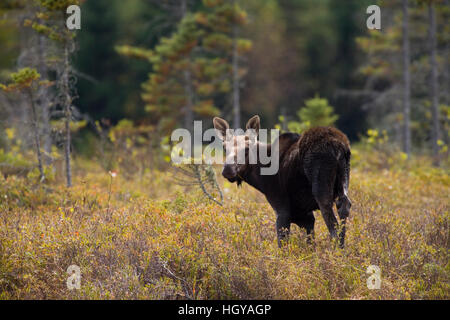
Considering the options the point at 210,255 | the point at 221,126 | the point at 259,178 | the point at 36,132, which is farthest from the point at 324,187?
the point at 36,132

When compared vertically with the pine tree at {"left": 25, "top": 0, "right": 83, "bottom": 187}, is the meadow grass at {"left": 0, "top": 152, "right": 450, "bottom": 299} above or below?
below

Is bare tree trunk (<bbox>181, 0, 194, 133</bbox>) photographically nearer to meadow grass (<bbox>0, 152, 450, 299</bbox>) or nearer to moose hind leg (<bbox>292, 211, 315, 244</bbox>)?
meadow grass (<bbox>0, 152, 450, 299</bbox>)

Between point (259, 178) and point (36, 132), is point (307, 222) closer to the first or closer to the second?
point (259, 178)

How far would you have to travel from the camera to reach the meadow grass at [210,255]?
5.39m

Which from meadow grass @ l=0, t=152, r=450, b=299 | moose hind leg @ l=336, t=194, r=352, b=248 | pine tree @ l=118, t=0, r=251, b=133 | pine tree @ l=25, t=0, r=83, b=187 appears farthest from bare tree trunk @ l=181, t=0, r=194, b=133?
moose hind leg @ l=336, t=194, r=352, b=248

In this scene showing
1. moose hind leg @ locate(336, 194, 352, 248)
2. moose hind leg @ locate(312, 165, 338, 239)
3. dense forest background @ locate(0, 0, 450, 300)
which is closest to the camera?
dense forest background @ locate(0, 0, 450, 300)

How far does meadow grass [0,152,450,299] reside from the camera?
5395 mm

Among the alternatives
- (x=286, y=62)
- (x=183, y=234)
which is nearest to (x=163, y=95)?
(x=286, y=62)

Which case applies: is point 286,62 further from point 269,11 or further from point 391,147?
point 391,147

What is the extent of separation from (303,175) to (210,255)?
155 centimetres

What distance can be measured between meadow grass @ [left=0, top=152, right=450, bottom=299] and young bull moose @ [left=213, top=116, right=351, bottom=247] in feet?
1.08

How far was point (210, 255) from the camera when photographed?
5.91 meters

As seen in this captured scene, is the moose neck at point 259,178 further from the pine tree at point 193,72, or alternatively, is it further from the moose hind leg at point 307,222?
the pine tree at point 193,72

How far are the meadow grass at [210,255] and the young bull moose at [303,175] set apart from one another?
0.33 metres
